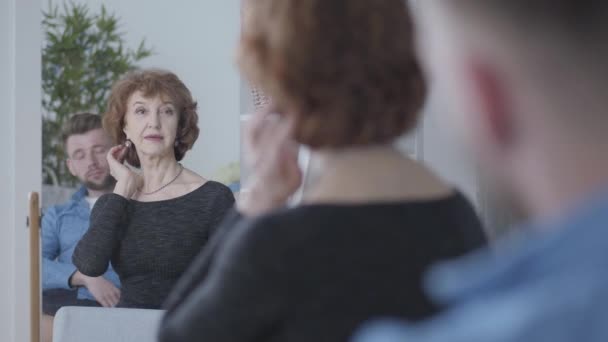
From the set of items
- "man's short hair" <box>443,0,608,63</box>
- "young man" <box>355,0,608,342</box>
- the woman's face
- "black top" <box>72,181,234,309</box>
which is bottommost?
"black top" <box>72,181,234,309</box>

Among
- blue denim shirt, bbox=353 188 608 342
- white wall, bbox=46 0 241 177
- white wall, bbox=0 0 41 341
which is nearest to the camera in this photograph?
blue denim shirt, bbox=353 188 608 342

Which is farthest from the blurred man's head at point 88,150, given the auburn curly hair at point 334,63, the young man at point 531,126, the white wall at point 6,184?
the young man at point 531,126

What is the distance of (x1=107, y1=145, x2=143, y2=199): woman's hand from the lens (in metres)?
3.19

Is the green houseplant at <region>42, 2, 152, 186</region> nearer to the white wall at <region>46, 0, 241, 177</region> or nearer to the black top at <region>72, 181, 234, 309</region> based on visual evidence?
the white wall at <region>46, 0, 241, 177</region>

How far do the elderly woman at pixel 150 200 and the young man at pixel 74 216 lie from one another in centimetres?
38

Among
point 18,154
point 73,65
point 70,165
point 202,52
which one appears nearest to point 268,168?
point 202,52

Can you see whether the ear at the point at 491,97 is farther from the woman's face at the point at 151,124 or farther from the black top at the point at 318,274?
the woman's face at the point at 151,124

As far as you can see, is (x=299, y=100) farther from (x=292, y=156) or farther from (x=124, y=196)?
(x=124, y=196)

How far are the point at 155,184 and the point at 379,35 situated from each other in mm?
2491

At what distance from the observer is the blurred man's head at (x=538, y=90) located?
294 mm

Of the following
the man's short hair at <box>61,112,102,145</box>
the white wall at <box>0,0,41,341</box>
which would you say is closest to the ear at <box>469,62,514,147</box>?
the man's short hair at <box>61,112,102,145</box>

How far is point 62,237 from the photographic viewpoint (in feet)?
12.2

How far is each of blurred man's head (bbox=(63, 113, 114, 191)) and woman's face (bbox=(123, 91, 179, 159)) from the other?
458mm

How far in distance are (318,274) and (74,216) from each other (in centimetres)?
317
